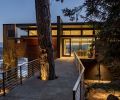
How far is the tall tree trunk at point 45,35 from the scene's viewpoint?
12906mm

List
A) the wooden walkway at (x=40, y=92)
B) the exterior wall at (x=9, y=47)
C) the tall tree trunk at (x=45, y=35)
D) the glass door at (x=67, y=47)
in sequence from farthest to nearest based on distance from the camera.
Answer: the glass door at (x=67, y=47), the exterior wall at (x=9, y=47), the tall tree trunk at (x=45, y=35), the wooden walkway at (x=40, y=92)

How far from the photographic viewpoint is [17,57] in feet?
99.8

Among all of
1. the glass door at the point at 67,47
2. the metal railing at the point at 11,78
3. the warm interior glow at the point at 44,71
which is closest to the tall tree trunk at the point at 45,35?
the warm interior glow at the point at 44,71

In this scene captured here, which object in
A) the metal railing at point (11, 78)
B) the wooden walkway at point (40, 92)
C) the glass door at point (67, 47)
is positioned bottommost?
the wooden walkway at point (40, 92)

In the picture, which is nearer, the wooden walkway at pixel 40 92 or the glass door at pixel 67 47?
the wooden walkway at pixel 40 92

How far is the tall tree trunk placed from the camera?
12906 mm

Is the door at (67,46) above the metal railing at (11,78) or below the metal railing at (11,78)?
above

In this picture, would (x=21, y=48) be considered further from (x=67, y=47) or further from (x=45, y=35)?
(x=45, y=35)

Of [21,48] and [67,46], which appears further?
[67,46]

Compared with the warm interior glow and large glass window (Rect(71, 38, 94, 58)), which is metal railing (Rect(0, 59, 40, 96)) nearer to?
the warm interior glow

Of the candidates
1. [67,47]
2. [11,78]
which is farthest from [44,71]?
[67,47]

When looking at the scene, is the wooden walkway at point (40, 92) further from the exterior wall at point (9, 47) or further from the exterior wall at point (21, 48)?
the exterior wall at point (9, 47)

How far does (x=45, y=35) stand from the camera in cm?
1309

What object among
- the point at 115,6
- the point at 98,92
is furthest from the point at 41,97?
the point at 98,92
